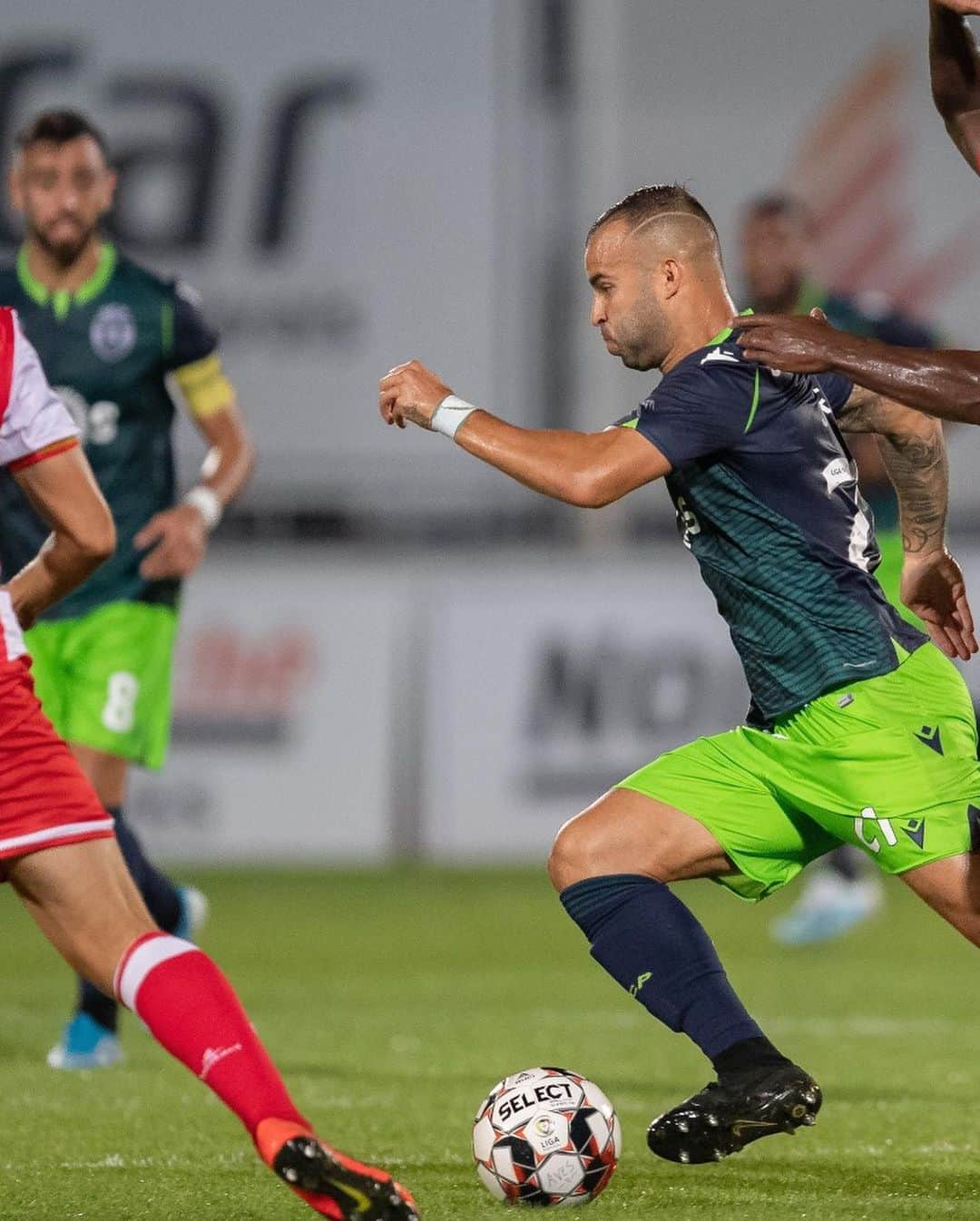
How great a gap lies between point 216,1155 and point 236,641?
8291mm

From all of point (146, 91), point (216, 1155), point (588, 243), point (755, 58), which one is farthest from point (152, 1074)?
point (755, 58)

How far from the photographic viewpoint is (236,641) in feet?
44.2

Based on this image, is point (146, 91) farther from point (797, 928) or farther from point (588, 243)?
point (588, 243)

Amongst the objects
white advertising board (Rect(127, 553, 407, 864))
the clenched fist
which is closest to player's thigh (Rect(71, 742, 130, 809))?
the clenched fist

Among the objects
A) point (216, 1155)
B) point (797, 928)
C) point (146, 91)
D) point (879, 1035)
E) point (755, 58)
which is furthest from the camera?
point (755, 58)

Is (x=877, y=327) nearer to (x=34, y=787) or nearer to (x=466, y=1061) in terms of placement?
(x=466, y=1061)

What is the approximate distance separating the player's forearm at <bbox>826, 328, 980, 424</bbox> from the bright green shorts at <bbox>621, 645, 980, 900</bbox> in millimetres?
630

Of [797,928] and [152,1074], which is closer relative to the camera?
[152,1074]

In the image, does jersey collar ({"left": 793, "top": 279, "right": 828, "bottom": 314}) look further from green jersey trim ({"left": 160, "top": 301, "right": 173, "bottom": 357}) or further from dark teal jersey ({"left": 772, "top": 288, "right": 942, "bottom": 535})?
green jersey trim ({"left": 160, "top": 301, "right": 173, "bottom": 357})

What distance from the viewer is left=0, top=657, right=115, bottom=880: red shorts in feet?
13.8

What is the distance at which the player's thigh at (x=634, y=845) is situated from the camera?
4.98 meters

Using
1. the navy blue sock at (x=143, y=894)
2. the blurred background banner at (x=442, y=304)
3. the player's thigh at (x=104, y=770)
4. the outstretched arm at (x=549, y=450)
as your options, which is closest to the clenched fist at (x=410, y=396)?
the outstretched arm at (x=549, y=450)

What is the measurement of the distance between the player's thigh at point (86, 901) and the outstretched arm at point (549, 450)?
3.57 feet

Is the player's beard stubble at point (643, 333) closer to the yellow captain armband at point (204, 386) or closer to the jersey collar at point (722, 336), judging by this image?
the jersey collar at point (722, 336)
